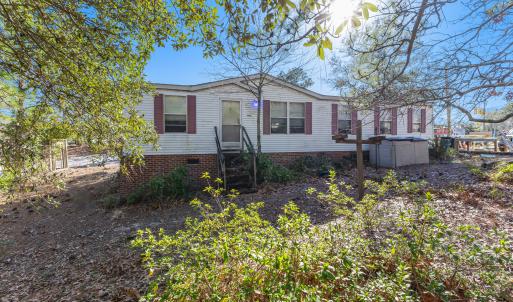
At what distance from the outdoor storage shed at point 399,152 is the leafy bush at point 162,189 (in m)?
8.39

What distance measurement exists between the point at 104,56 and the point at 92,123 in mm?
974

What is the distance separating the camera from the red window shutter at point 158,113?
8.20 meters

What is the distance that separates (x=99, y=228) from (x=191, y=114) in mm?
4636

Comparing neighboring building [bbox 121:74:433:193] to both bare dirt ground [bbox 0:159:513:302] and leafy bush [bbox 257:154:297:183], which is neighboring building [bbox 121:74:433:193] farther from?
bare dirt ground [bbox 0:159:513:302]

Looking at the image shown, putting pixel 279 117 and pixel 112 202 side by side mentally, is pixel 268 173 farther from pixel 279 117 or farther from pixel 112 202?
pixel 112 202

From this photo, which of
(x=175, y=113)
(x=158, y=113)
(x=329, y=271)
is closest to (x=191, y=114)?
(x=175, y=113)

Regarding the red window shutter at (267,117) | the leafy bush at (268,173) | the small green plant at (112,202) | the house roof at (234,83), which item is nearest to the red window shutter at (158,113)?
the house roof at (234,83)

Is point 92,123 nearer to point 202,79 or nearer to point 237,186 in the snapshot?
point 237,186

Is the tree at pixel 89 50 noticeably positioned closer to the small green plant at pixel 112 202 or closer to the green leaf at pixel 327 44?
the green leaf at pixel 327 44

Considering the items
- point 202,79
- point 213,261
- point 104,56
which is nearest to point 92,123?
point 104,56

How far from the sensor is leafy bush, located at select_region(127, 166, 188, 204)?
7.02m

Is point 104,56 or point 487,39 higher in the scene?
point 487,39

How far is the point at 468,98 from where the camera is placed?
11.0 feet

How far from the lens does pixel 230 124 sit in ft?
30.8
